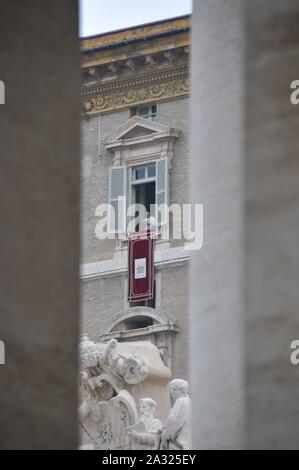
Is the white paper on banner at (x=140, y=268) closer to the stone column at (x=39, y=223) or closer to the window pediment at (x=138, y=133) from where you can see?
the window pediment at (x=138, y=133)

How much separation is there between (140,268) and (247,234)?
82.0 ft

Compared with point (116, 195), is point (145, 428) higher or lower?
lower

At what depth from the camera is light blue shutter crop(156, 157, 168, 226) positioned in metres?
37.6

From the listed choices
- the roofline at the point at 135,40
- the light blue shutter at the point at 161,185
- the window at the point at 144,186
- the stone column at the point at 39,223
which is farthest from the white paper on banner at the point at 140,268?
the stone column at the point at 39,223

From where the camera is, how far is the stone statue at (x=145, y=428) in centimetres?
2336

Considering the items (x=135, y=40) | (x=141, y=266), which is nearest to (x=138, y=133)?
(x=135, y=40)

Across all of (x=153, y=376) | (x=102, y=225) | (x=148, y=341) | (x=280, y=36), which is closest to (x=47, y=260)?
(x=280, y=36)

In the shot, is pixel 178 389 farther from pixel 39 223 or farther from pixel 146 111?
pixel 146 111

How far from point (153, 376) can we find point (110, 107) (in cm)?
1100

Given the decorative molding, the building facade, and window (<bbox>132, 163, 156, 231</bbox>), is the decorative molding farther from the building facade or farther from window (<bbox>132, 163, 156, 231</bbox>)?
window (<bbox>132, 163, 156, 231</bbox>)

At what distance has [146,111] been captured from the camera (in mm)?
38531

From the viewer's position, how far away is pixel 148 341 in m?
35.8

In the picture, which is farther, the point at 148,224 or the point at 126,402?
the point at 148,224

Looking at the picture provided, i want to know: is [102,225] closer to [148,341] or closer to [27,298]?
[148,341]
